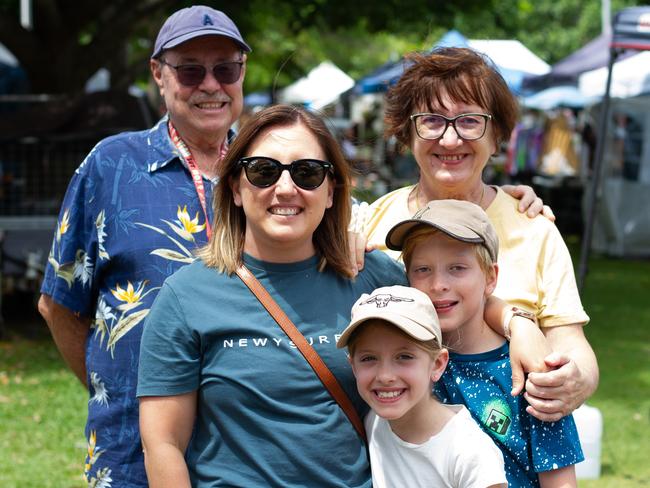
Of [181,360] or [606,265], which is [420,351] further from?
[606,265]

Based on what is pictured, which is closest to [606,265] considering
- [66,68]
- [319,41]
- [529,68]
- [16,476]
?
[529,68]

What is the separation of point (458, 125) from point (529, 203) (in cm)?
36

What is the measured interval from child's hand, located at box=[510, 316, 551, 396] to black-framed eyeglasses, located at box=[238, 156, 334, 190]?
0.66m

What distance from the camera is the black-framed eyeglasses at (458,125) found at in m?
3.06

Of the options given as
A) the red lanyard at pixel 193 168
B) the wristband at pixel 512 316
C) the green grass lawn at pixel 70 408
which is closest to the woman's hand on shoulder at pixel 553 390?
the wristband at pixel 512 316

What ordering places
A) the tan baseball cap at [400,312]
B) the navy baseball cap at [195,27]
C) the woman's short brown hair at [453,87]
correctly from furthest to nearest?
the navy baseball cap at [195,27] → the woman's short brown hair at [453,87] → the tan baseball cap at [400,312]

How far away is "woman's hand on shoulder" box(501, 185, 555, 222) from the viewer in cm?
317

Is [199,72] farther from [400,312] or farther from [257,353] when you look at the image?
[400,312]

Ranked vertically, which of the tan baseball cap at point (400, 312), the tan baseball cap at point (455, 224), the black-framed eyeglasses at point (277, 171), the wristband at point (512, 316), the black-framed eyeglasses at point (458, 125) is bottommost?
the wristband at point (512, 316)

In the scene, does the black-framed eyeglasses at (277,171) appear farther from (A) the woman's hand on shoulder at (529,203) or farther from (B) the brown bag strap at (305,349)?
(A) the woman's hand on shoulder at (529,203)

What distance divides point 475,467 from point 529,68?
45.8 feet

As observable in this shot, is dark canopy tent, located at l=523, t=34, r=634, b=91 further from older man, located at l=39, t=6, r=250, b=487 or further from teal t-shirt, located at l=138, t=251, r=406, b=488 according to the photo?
teal t-shirt, located at l=138, t=251, r=406, b=488

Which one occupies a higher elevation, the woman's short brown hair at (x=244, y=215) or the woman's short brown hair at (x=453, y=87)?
the woman's short brown hair at (x=453, y=87)

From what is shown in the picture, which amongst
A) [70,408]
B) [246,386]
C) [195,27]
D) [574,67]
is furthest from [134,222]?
[574,67]
